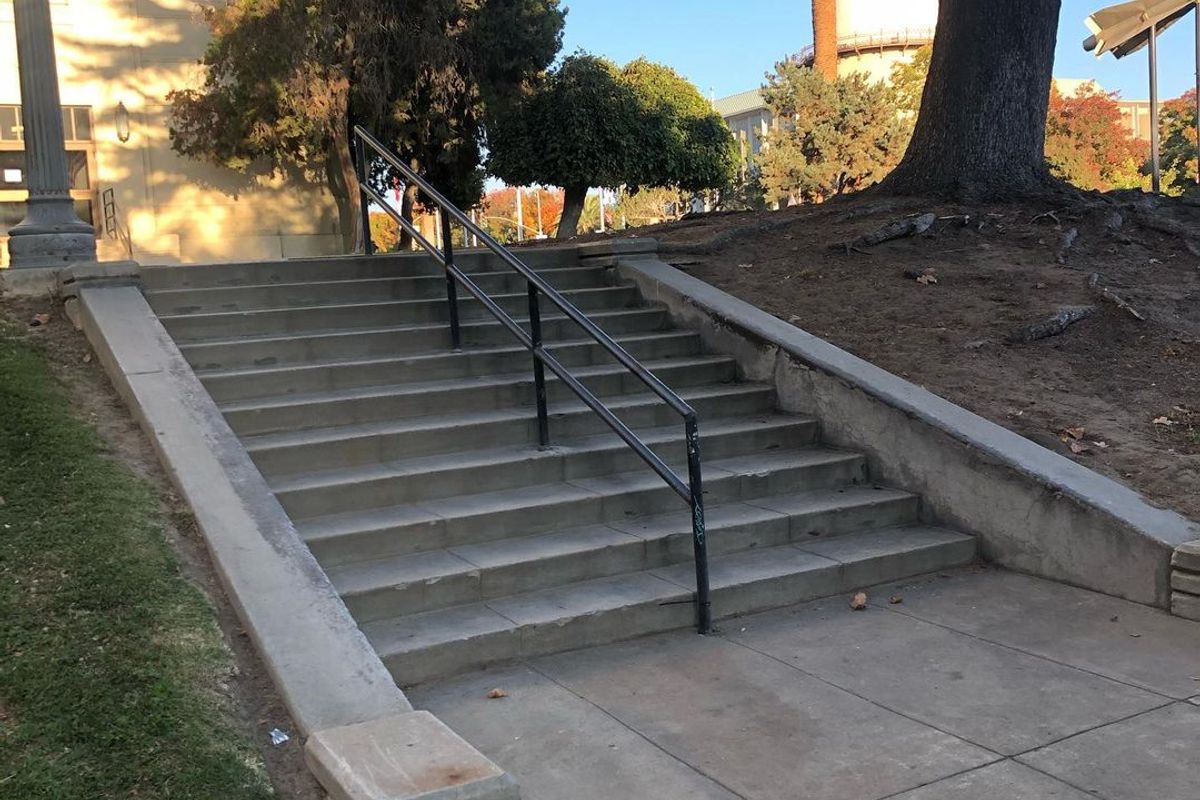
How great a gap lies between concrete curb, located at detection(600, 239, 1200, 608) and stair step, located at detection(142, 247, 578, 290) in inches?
70.2

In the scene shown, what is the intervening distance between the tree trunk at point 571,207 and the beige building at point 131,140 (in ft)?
18.9

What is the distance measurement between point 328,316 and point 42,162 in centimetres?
240

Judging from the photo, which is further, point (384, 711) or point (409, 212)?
point (409, 212)

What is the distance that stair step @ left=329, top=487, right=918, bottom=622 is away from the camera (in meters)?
4.70

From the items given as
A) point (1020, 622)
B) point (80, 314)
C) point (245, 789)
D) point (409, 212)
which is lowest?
point (1020, 622)

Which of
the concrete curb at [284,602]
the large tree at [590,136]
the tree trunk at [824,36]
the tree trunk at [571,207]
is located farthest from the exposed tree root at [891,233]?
the tree trunk at [824,36]

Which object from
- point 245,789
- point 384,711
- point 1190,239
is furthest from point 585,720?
point 1190,239

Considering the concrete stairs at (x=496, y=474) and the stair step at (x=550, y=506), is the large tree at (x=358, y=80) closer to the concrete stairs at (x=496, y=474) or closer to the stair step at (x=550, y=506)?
the concrete stairs at (x=496, y=474)

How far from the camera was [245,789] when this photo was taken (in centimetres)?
306

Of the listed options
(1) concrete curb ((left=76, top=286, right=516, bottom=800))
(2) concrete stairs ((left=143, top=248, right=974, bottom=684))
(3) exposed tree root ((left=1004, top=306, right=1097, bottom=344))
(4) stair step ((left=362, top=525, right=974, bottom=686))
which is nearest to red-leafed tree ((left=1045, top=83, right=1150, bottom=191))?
(3) exposed tree root ((left=1004, top=306, right=1097, bottom=344))

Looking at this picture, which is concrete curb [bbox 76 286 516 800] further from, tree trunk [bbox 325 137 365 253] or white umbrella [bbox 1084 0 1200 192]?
white umbrella [bbox 1084 0 1200 192]

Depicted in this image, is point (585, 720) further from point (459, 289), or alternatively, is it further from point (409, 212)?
point (409, 212)

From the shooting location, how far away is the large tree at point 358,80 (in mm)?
14297

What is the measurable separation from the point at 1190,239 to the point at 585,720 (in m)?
7.93
